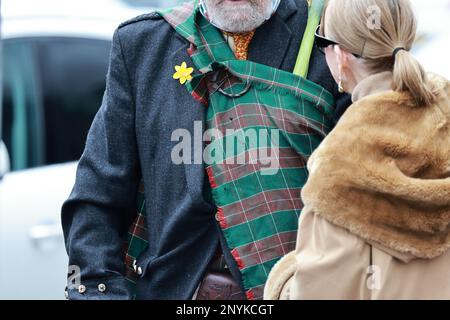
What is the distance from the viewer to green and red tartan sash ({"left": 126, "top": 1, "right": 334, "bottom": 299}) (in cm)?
322

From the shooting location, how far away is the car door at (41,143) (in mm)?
4918

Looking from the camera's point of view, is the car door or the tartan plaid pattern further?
the car door

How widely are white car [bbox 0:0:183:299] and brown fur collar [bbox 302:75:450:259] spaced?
2359 millimetres

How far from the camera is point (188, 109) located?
10.9ft

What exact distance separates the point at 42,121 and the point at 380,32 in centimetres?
252

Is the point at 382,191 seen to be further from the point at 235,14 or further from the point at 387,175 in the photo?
the point at 235,14

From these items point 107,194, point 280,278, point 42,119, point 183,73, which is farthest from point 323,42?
point 42,119

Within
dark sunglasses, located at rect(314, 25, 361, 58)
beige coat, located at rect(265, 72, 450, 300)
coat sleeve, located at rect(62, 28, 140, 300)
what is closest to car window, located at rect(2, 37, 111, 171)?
coat sleeve, located at rect(62, 28, 140, 300)

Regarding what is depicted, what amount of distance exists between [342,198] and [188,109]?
2.30 feet

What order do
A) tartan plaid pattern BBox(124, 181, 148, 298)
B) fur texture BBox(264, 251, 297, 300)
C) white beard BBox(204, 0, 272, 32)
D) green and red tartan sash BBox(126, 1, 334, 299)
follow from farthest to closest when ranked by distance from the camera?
tartan plaid pattern BBox(124, 181, 148, 298), white beard BBox(204, 0, 272, 32), green and red tartan sash BBox(126, 1, 334, 299), fur texture BBox(264, 251, 297, 300)

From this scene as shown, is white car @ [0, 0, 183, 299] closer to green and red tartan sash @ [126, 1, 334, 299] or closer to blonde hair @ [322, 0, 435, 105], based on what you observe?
green and red tartan sash @ [126, 1, 334, 299]

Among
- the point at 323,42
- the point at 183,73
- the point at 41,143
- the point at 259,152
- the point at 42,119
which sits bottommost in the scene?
the point at 41,143

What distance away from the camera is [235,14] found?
3.33m

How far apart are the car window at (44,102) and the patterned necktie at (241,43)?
1.92m
